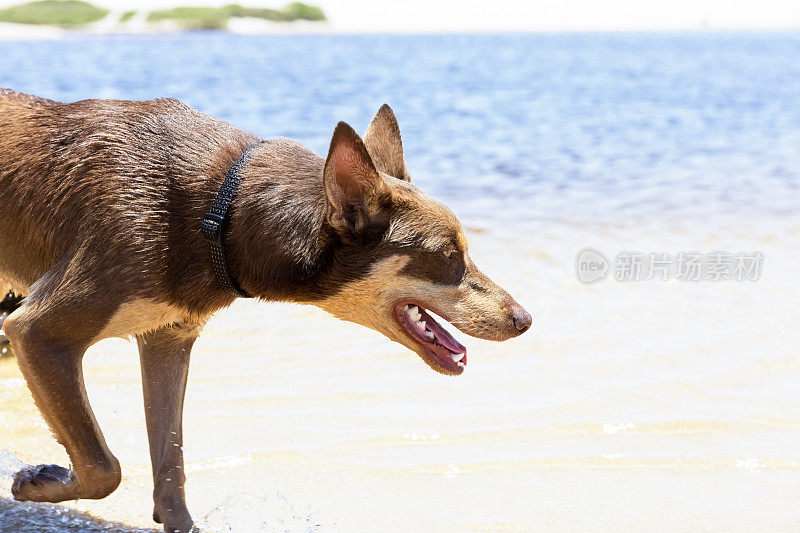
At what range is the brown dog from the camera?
3.58m

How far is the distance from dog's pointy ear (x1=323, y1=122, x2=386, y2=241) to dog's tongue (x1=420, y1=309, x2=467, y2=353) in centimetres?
51

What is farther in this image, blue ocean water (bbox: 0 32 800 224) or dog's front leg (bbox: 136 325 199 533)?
blue ocean water (bbox: 0 32 800 224)

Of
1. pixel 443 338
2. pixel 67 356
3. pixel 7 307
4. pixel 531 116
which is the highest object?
pixel 443 338

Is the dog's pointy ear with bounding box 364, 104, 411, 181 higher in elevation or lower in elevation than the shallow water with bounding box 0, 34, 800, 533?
higher

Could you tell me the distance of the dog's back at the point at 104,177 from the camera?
3.65m

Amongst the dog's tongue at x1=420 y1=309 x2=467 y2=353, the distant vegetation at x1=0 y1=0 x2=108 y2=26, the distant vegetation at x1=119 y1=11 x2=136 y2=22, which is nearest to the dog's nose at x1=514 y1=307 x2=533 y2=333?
the dog's tongue at x1=420 y1=309 x2=467 y2=353

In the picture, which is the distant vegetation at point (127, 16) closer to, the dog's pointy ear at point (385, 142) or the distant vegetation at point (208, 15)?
the distant vegetation at point (208, 15)

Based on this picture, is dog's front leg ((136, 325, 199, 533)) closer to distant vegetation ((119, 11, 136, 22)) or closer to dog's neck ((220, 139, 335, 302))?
dog's neck ((220, 139, 335, 302))

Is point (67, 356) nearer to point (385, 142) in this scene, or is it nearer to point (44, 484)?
point (44, 484)

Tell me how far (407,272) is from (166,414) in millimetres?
1359

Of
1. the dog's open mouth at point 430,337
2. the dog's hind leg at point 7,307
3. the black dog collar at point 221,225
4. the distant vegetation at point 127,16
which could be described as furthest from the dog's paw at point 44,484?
the distant vegetation at point 127,16

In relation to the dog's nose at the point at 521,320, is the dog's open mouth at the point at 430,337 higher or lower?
lower

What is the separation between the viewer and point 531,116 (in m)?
21.0

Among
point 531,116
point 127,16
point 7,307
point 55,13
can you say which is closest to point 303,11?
point 127,16
